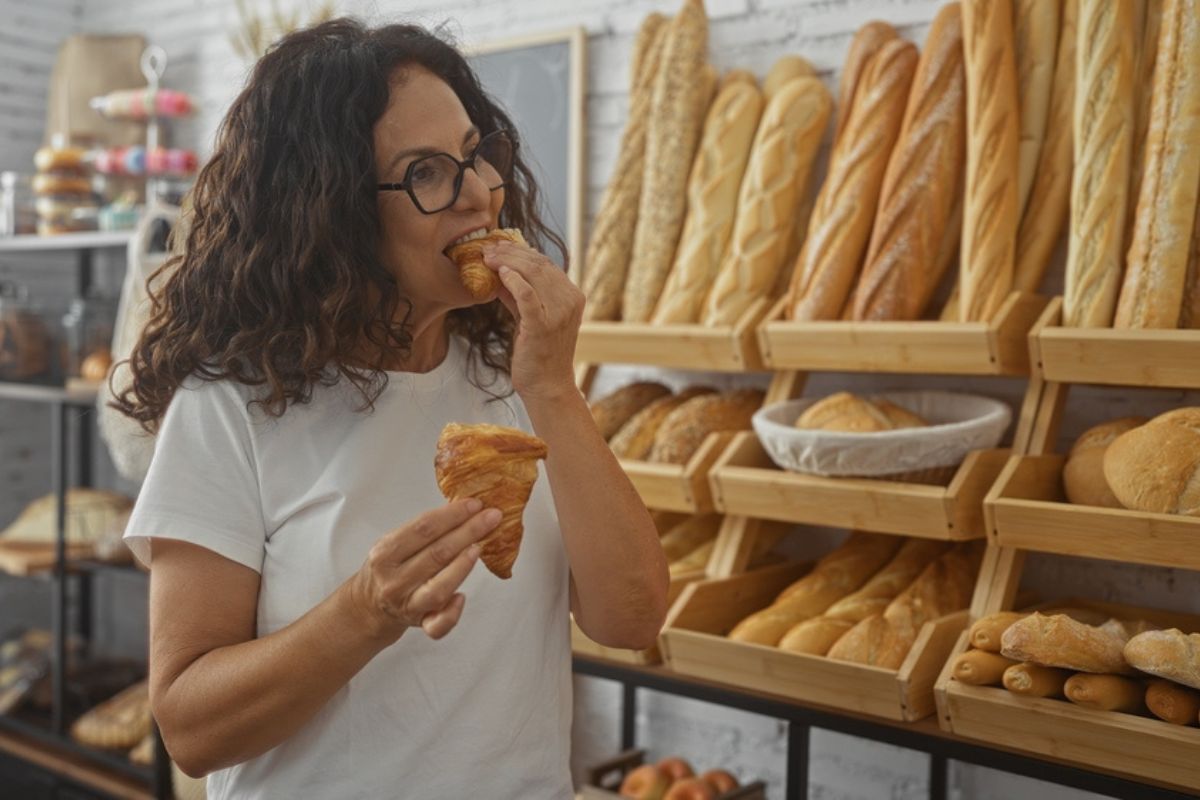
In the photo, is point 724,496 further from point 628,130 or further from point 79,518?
point 79,518

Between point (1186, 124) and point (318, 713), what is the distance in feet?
4.54

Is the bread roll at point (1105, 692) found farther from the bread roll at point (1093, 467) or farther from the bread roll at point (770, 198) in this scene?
the bread roll at point (770, 198)

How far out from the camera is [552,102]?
281 cm

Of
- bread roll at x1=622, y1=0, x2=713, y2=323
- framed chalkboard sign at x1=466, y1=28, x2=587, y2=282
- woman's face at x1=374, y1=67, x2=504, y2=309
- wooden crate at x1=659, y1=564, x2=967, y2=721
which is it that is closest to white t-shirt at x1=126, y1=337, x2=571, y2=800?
woman's face at x1=374, y1=67, x2=504, y2=309

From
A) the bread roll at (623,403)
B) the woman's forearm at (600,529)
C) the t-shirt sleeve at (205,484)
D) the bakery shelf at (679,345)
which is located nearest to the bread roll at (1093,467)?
the bakery shelf at (679,345)

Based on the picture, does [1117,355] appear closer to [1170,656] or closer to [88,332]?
[1170,656]

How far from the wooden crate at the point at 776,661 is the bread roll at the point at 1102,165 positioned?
0.51 metres

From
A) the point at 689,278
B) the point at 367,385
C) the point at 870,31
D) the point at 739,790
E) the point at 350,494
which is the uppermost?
the point at 870,31

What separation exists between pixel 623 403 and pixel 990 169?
2.71ft

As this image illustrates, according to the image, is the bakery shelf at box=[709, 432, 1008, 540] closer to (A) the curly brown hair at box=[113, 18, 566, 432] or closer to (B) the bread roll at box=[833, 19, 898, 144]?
(B) the bread roll at box=[833, 19, 898, 144]

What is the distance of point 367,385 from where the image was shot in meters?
1.29

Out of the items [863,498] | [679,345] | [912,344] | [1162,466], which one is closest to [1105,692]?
[1162,466]

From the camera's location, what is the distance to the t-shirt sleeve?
1159 mm

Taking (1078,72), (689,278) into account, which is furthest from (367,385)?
(1078,72)
